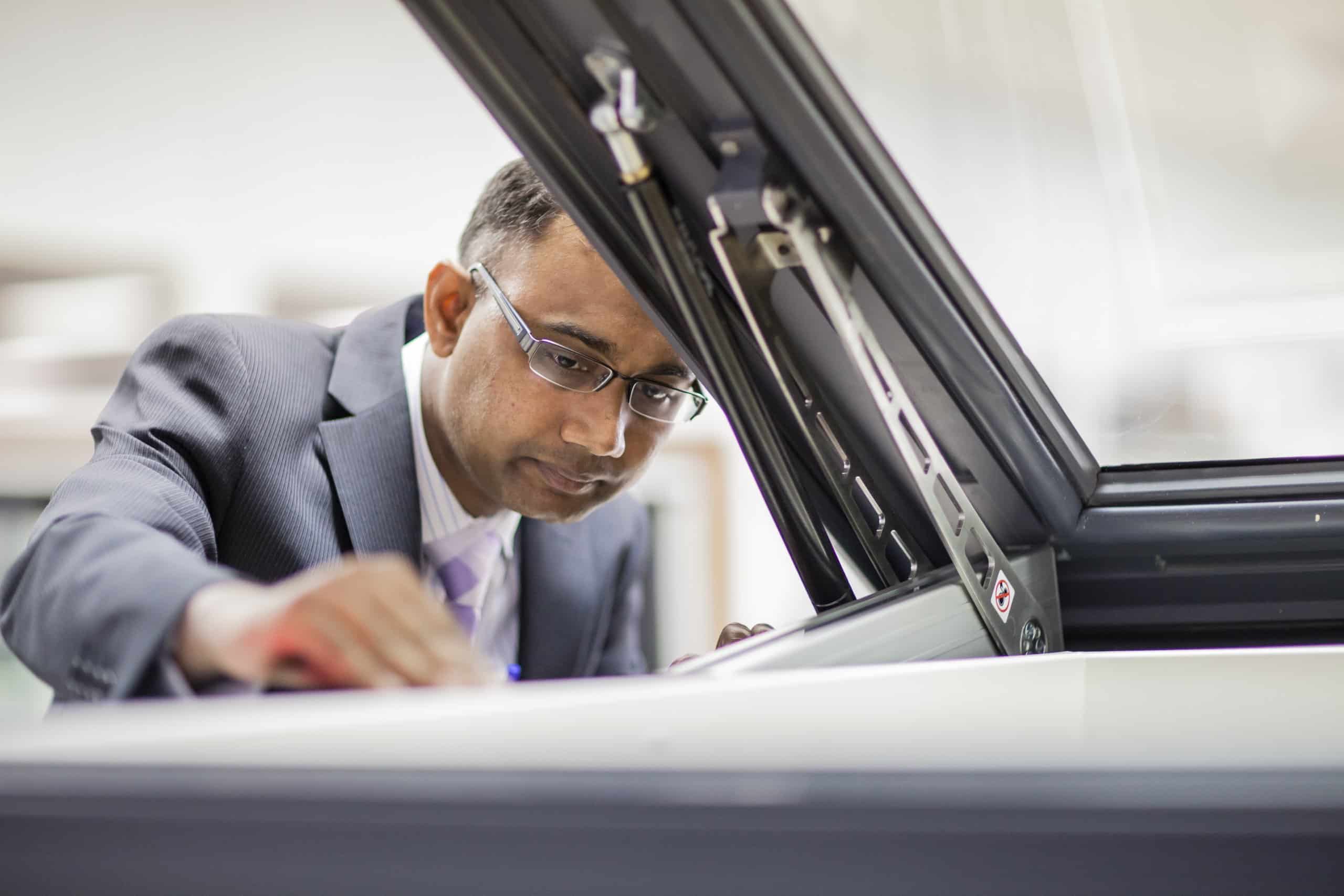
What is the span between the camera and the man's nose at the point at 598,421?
1.42m

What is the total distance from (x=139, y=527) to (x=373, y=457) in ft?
1.89

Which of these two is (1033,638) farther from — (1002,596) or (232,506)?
(232,506)

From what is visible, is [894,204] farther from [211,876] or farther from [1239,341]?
[1239,341]

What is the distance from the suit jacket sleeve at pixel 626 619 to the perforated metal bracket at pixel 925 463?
3.34 feet

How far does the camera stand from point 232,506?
1293mm

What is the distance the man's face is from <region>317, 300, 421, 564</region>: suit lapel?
11 cm

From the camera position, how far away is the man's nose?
142cm

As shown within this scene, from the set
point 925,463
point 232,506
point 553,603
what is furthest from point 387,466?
point 925,463

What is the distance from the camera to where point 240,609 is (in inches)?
22.4

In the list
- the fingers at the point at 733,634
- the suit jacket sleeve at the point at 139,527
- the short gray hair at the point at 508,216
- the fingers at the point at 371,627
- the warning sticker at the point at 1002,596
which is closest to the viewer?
the fingers at the point at 371,627

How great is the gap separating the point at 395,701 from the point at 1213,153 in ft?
4.96

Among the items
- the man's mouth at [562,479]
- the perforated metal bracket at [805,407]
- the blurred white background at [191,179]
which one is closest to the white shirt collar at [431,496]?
the man's mouth at [562,479]

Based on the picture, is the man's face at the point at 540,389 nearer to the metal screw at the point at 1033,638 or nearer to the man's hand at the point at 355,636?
the metal screw at the point at 1033,638

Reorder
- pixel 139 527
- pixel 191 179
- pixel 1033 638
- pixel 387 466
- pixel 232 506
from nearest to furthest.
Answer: pixel 139 527 < pixel 1033 638 < pixel 232 506 < pixel 387 466 < pixel 191 179
